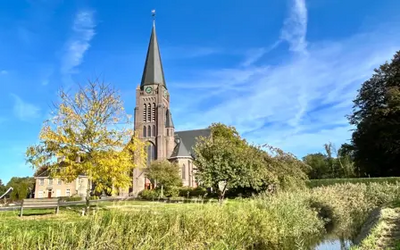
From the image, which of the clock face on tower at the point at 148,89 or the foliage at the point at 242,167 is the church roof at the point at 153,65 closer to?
the clock face on tower at the point at 148,89

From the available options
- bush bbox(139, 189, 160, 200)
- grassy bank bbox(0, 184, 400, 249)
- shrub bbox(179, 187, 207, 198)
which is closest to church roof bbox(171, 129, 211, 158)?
bush bbox(139, 189, 160, 200)

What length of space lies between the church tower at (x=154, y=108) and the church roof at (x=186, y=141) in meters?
1.56

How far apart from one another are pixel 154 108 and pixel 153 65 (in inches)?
343

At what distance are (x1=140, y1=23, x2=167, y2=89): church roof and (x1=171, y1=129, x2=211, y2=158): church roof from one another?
38.3 feet

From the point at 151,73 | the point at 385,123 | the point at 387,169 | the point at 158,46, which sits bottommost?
the point at 387,169

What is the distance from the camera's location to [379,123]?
28.9 m

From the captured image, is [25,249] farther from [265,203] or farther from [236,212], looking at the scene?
[265,203]

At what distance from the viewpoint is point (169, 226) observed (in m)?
6.48

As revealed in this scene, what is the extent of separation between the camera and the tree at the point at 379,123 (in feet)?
92.6

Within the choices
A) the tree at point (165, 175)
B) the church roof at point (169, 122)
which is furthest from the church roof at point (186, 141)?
the tree at point (165, 175)

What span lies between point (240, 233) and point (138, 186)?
1876 inches

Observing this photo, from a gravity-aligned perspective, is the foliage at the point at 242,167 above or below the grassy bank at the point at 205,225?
above

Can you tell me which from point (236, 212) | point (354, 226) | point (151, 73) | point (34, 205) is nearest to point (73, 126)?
point (34, 205)

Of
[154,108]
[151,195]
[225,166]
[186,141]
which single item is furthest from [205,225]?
[186,141]
